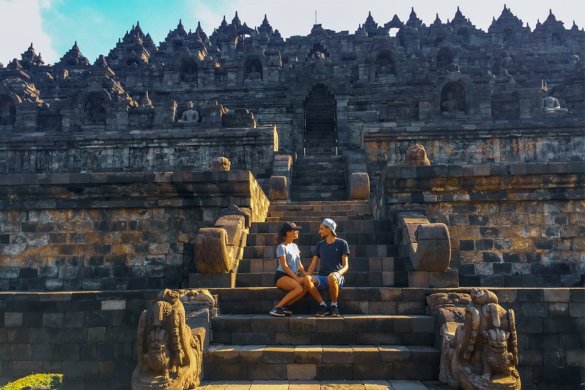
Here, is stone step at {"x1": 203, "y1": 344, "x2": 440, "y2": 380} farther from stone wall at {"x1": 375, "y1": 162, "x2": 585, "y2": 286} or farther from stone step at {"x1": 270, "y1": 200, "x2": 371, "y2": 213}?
stone step at {"x1": 270, "y1": 200, "x2": 371, "y2": 213}

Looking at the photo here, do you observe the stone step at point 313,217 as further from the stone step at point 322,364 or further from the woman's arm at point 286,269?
the stone step at point 322,364

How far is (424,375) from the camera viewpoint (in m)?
6.05

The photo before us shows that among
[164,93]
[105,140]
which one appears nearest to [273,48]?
[164,93]

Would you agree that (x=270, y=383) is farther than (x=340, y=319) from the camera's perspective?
No

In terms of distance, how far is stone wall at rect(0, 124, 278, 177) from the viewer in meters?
17.9

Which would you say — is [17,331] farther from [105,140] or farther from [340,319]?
[105,140]

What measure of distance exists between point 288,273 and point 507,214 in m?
4.57

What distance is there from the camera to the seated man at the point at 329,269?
268 inches

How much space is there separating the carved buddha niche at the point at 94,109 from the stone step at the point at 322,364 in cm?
1892

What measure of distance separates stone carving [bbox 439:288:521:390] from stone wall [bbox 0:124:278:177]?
12182 mm

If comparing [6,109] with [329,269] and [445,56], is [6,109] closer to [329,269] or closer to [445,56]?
[329,269]

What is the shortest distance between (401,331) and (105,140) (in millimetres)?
15183

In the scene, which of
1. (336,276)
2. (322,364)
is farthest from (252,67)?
(322,364)

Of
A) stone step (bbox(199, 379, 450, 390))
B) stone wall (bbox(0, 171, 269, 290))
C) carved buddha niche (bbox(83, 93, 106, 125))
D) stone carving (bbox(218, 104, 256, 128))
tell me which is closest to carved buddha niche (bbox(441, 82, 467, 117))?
stone carving (bbox(218, 104, 256, 128))
